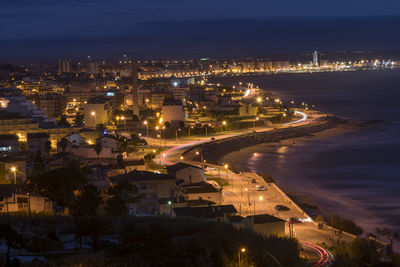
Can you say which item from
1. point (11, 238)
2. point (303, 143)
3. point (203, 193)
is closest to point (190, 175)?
point (203, 193)

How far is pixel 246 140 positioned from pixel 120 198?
7.65 meters

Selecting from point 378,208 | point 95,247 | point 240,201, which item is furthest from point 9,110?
point 95,247

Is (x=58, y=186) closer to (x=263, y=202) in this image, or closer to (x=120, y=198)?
(x=120, y=198)

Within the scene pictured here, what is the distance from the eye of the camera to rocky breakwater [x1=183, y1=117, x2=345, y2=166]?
9.73 m

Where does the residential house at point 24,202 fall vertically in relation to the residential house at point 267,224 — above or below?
above

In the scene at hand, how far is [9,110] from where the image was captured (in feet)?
37.7

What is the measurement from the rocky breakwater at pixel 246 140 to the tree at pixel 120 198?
12.5 ft

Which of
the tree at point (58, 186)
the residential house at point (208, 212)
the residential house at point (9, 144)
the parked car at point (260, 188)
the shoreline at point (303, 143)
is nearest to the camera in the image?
the tree at point (58, 186)

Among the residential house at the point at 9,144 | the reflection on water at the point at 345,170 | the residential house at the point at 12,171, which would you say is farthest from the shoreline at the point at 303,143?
the residential house at the point at 9,144

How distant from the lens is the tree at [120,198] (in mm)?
4352

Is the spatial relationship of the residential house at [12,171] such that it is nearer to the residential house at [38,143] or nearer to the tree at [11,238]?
the residential house at [38,143]

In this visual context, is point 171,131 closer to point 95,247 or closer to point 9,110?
point 9,110

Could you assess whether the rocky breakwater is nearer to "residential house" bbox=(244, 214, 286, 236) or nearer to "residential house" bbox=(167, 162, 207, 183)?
"residential house" bbox=(167, 162, 207, 183)

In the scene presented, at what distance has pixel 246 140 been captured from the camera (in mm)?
12000
